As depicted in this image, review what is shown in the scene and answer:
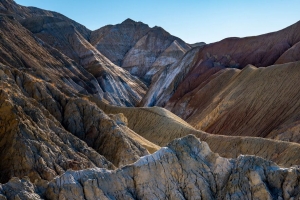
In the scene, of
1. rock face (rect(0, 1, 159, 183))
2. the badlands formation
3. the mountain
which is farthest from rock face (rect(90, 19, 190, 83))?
rock face (rect(0, 1, 159, 183))

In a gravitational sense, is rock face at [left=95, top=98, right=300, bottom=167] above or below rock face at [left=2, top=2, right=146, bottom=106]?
below

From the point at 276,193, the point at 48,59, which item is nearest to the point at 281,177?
the point at 276,193

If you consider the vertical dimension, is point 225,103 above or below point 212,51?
below

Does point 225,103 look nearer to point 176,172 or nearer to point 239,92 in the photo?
point 239,92

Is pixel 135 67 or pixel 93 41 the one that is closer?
pixel 135 67

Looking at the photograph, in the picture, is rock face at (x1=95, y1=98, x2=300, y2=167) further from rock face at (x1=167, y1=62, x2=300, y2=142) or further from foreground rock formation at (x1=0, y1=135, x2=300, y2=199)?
foreground rock formation at (x1=0, y1=135, x2=300, y2=199)

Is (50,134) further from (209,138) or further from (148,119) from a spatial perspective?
(148,119)

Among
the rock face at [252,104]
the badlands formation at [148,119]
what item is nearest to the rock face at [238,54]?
the badlands formation at [148,119]
